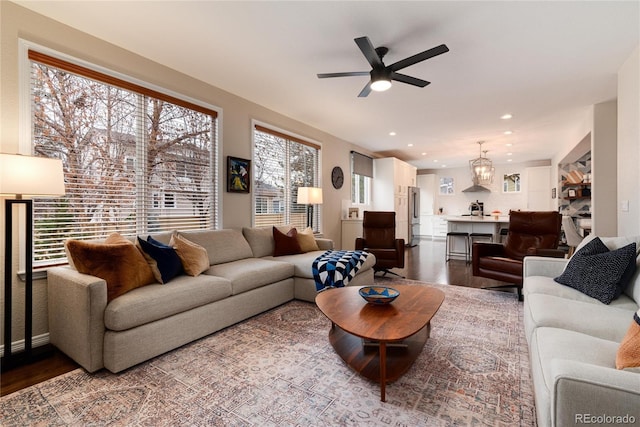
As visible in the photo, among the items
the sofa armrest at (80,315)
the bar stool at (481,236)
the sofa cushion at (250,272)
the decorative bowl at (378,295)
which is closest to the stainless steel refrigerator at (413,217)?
the bar stool at (481,236)

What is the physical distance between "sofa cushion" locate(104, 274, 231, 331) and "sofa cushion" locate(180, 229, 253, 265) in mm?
585

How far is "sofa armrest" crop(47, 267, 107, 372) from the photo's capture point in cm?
192

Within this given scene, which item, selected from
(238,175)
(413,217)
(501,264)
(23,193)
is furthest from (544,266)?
(413,217)

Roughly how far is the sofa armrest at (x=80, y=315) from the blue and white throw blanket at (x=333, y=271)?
1.91 meters

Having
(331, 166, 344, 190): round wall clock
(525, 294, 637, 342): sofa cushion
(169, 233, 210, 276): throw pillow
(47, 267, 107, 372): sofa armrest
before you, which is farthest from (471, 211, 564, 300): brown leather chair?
(47, 267, 107, 372): sofa armrest

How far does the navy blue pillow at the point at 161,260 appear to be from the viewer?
7.97 ft

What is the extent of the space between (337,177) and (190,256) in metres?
3.96

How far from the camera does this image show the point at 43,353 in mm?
2170

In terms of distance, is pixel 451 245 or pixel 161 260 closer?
pixel 161 260

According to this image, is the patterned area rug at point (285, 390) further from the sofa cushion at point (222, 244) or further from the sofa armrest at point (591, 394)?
the sofa cushion at point (222, 244)

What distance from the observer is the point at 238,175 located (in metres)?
3.99

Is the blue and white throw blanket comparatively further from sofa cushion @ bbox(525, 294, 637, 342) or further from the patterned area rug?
sofa cushion @ bbox(525, 294, 637, 342)

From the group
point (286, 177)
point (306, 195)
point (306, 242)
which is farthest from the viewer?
point (286, 177)

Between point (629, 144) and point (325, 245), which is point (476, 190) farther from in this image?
point (325, 245)
